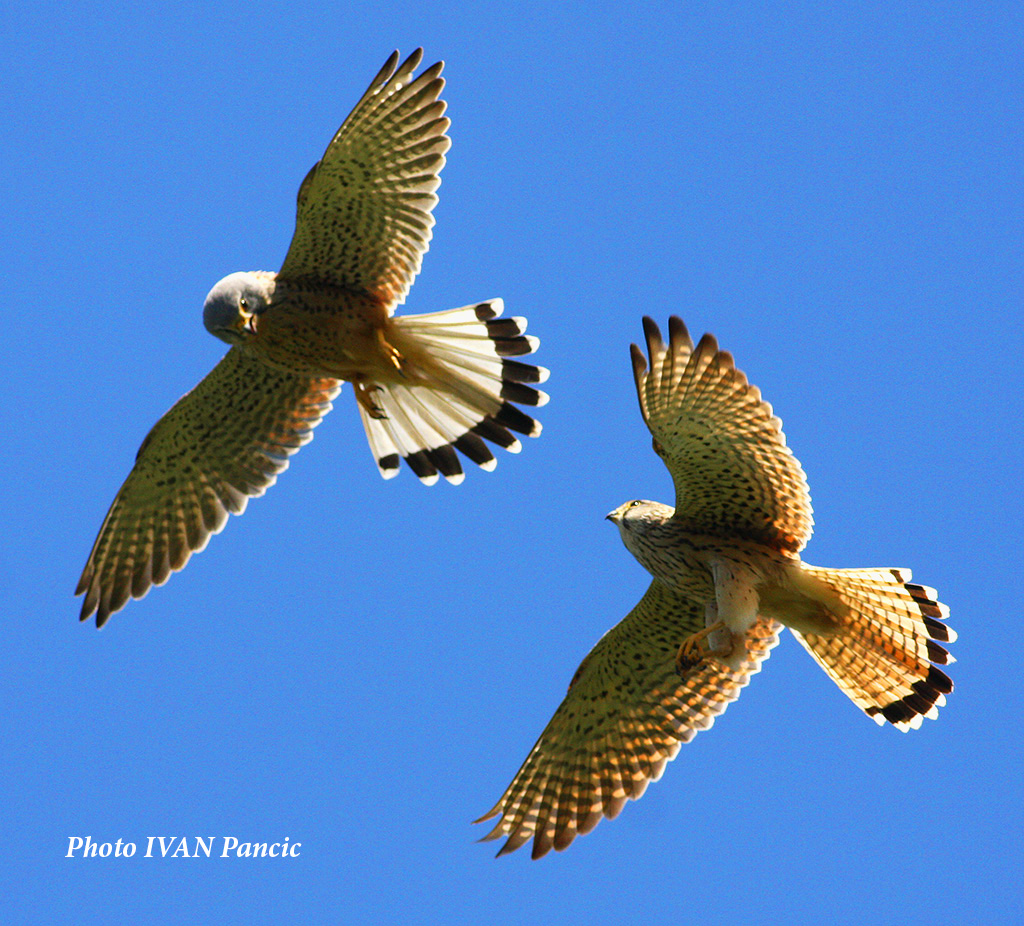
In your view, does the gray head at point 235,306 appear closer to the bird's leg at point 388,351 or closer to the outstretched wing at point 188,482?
the bird's leg at point 388,351

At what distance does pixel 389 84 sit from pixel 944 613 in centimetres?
427

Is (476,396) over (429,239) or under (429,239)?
under

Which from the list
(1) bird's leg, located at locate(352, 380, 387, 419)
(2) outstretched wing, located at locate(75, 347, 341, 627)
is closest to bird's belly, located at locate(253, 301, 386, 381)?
(1) bird's leg, located at locate(352, 380, 387, 419)

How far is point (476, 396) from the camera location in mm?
8211

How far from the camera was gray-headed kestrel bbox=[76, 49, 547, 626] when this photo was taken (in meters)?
7.72

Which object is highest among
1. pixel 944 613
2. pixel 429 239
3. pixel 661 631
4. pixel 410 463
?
pixel 429 239

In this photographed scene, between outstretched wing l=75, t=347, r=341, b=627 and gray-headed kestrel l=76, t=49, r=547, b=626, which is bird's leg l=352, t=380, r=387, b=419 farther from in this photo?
outstretched wing l=75, t=347, r=341, b=627

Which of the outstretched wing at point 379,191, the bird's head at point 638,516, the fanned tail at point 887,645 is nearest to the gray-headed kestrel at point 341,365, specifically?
the outstretched wing at point 379,191

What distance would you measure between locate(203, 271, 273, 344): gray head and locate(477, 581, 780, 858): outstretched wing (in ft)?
9.15

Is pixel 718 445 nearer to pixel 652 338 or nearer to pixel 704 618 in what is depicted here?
pixel 652 338

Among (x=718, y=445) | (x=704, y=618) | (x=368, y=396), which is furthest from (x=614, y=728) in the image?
(x=368, y=396)

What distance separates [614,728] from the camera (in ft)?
26.8

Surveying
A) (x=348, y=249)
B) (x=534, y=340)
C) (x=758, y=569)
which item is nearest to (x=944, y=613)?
(x=758, y=569)

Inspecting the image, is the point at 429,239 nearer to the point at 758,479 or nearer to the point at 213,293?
the point at 213,293
